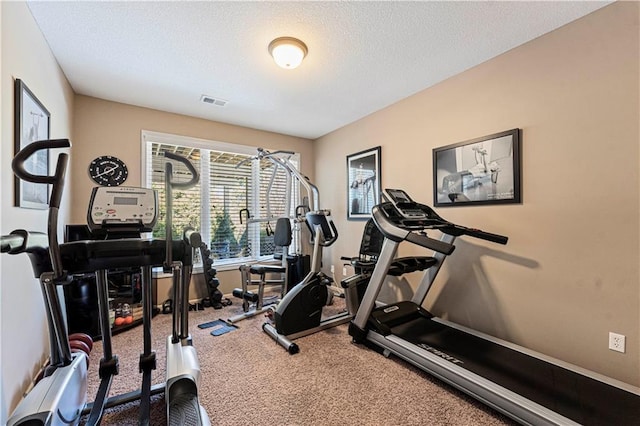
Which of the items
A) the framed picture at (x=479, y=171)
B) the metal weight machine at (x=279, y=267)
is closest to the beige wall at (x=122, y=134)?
the metal weight machine at (x=279, y=267)

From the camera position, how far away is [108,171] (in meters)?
3.24

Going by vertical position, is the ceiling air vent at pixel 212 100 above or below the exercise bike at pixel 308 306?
above

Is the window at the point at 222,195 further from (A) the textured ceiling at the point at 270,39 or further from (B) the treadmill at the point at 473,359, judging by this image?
(B) the treadmill at the point at 473,359

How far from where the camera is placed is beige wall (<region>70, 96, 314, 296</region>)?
10.2 ft

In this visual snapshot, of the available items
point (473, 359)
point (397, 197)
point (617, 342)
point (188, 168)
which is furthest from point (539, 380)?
point (188, 168)

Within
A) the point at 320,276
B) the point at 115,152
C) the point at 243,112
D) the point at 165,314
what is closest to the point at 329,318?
the point at 320,276

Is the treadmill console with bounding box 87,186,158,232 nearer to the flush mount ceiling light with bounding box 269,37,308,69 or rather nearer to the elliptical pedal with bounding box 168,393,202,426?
the elliptical pedal with bounding box 168,393,202,426

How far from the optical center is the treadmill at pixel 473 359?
4.92ft

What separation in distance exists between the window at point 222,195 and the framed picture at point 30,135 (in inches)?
55.5

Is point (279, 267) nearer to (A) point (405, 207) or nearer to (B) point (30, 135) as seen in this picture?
(A) point (405, 207)

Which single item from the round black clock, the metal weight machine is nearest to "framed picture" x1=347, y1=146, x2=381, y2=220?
the metal weight machine

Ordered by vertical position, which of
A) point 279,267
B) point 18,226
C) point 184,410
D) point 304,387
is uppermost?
point 18,226

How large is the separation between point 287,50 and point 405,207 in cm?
156

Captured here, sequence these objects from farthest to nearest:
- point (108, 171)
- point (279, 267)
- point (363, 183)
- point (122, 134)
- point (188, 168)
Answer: point (363, 183), point (279, 267), point (122, 134), point (108, 171), point (188, 168)
